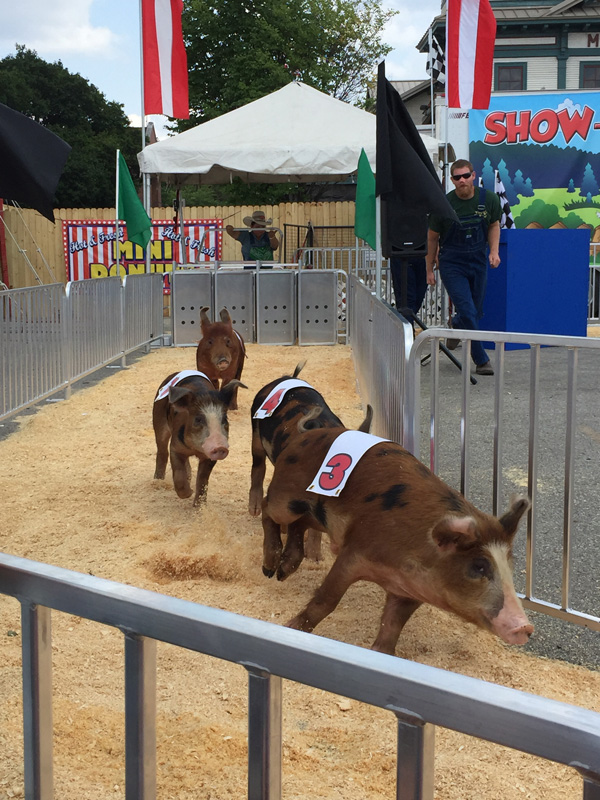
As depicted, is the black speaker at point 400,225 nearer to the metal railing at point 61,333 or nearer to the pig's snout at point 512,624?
the metal railing at point 61,333

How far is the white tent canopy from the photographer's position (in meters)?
13.3

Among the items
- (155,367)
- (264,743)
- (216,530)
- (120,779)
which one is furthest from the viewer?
(155,367)

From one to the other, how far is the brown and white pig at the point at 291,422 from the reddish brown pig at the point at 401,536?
1.14 ft

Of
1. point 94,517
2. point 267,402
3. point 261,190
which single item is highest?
point 261,190

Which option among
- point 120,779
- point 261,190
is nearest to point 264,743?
point 120,779

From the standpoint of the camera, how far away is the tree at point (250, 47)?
34.2m

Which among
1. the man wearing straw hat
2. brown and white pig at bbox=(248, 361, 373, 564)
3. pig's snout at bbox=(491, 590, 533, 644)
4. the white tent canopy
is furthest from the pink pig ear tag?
the man wearing straw hat

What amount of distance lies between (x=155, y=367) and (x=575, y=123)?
41.2 ft

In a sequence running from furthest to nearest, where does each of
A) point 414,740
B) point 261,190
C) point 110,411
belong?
point 261,190
point 110,411
point 414,740

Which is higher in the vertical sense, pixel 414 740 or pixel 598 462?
pixel 414 740

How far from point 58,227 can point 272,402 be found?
62.0 ft

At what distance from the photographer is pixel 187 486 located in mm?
5320

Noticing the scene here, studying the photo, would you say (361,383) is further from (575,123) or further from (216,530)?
(575,123)

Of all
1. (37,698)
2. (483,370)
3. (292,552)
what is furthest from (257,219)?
(37,698)
